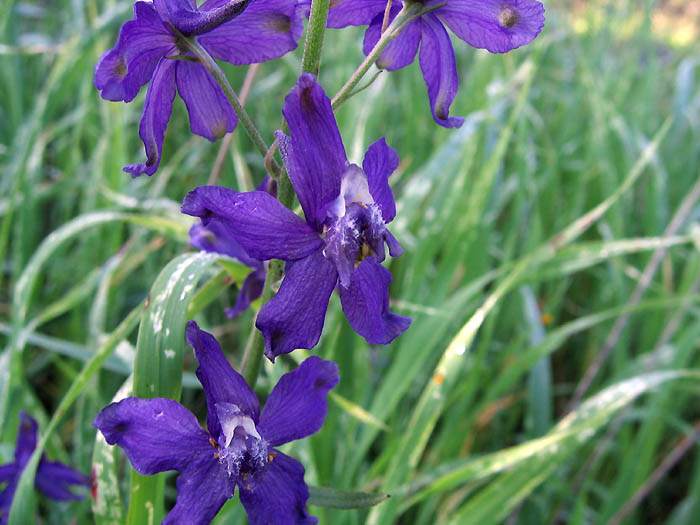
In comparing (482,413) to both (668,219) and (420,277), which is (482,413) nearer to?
(420,277)

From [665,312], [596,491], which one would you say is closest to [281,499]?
[596,491]

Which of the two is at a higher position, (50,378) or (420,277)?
(420,277)

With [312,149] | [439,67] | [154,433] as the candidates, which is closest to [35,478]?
[154,433]

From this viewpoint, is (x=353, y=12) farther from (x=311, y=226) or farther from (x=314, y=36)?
(x=311, y=226)

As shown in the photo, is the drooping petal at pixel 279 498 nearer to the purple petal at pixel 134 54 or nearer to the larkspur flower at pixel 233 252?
the larkspur flower at pixel 233 252

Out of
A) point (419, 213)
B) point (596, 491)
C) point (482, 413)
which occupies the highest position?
point (419, 213)

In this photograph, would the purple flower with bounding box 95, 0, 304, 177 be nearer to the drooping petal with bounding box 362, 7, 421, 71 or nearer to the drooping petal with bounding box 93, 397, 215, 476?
the drooping petal with bounding box 362, 7, 421, 71
